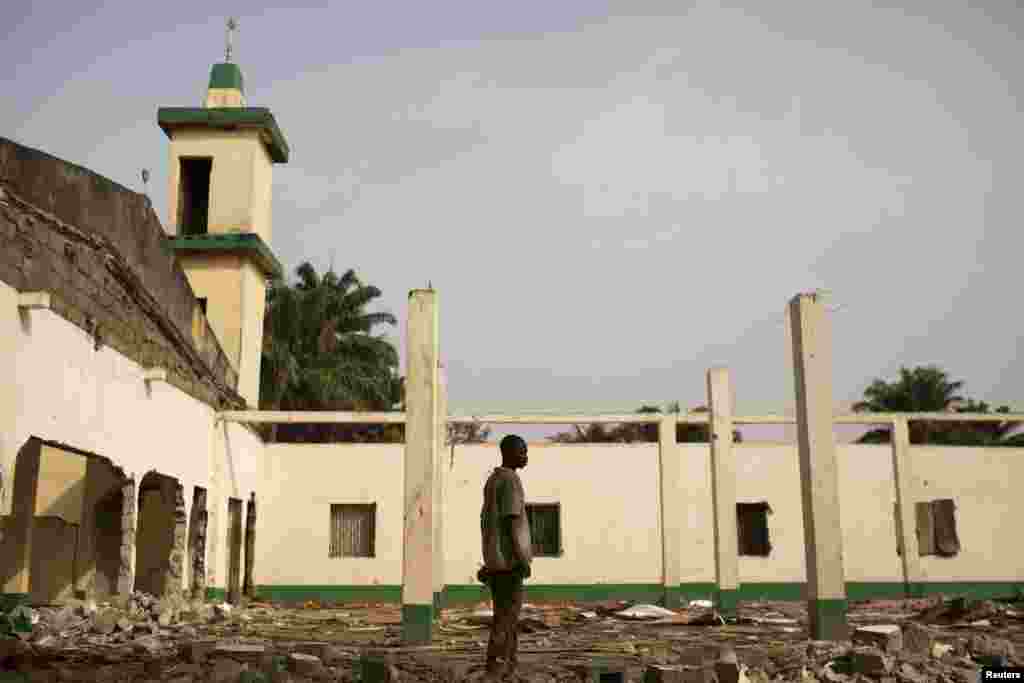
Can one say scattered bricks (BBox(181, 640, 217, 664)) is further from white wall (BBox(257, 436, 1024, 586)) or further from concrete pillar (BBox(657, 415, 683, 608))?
white wall (BBox(257, 436, 1024, 586))

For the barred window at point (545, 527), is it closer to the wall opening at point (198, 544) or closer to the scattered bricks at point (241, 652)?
the wall opening at point (198, 544)

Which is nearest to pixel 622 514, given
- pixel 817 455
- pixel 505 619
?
pixel 817 455

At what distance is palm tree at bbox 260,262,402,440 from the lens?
94.3ft

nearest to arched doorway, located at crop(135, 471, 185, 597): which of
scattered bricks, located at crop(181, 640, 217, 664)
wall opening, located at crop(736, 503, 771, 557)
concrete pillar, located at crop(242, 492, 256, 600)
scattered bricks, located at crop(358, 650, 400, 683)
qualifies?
concrete pillar, located at crop(242, 492, 256, 600)

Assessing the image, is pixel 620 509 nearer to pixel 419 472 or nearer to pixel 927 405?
pixel 419 472

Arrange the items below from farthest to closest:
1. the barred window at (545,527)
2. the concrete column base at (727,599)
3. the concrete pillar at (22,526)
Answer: the barred window at (545,527), the concrete column base at (727,599), the concrete pillar at (22,526)

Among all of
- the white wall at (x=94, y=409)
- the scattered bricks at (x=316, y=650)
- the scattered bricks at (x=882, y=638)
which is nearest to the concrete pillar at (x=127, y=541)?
the white wall at (x=94, y=409)

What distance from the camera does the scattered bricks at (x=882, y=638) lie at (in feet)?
27.3

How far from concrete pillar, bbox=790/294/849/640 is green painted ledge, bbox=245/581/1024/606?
9.01 metres

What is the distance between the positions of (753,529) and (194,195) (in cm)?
1355

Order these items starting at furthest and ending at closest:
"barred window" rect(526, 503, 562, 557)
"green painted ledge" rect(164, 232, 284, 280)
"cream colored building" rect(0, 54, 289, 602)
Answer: "barred window" rect(526, 503, 562, 557) < "green painted ledge" rect(164, 232, 284, 280) < "cream colored building" rect(0, 54, 289, 602)

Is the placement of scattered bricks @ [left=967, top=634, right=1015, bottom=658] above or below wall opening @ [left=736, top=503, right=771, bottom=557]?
below

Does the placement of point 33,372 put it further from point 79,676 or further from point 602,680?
point 602,680

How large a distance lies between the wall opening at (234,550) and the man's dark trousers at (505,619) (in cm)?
1167
